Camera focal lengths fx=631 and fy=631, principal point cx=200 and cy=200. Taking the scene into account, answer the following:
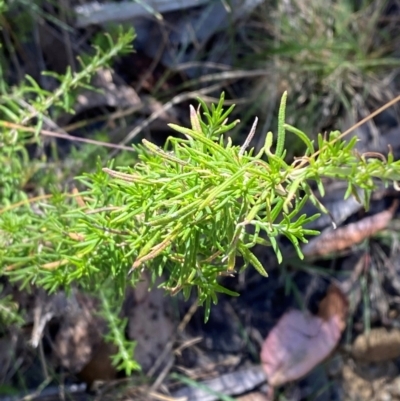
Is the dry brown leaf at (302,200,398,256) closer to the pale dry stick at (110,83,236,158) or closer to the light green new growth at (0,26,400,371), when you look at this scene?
the pale dry stick at (110,83,236,158)

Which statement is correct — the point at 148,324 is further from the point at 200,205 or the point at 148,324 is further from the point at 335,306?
the point at 200,205

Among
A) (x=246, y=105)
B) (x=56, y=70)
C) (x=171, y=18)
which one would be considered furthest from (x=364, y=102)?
(x=56, y=70)

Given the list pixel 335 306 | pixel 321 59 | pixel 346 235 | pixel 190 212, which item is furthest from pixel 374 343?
pixel 190 212

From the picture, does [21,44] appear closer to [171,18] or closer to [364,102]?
[171,18]

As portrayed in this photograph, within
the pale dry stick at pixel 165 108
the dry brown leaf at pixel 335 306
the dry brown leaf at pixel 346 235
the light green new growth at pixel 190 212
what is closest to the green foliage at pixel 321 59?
the pale dry stick at pixel 165 108

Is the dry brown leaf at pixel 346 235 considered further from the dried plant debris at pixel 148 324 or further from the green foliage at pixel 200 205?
the green foliage at pixel 200 205

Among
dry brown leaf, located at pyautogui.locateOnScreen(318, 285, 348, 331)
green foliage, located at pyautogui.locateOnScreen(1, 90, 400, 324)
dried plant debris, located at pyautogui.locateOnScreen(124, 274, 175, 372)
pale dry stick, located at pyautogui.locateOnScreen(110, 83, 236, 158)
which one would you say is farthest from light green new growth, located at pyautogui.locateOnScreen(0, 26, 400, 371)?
dry brown leaf, located at pyautogui.locateOnScreen(318, 285, 348, 331)
